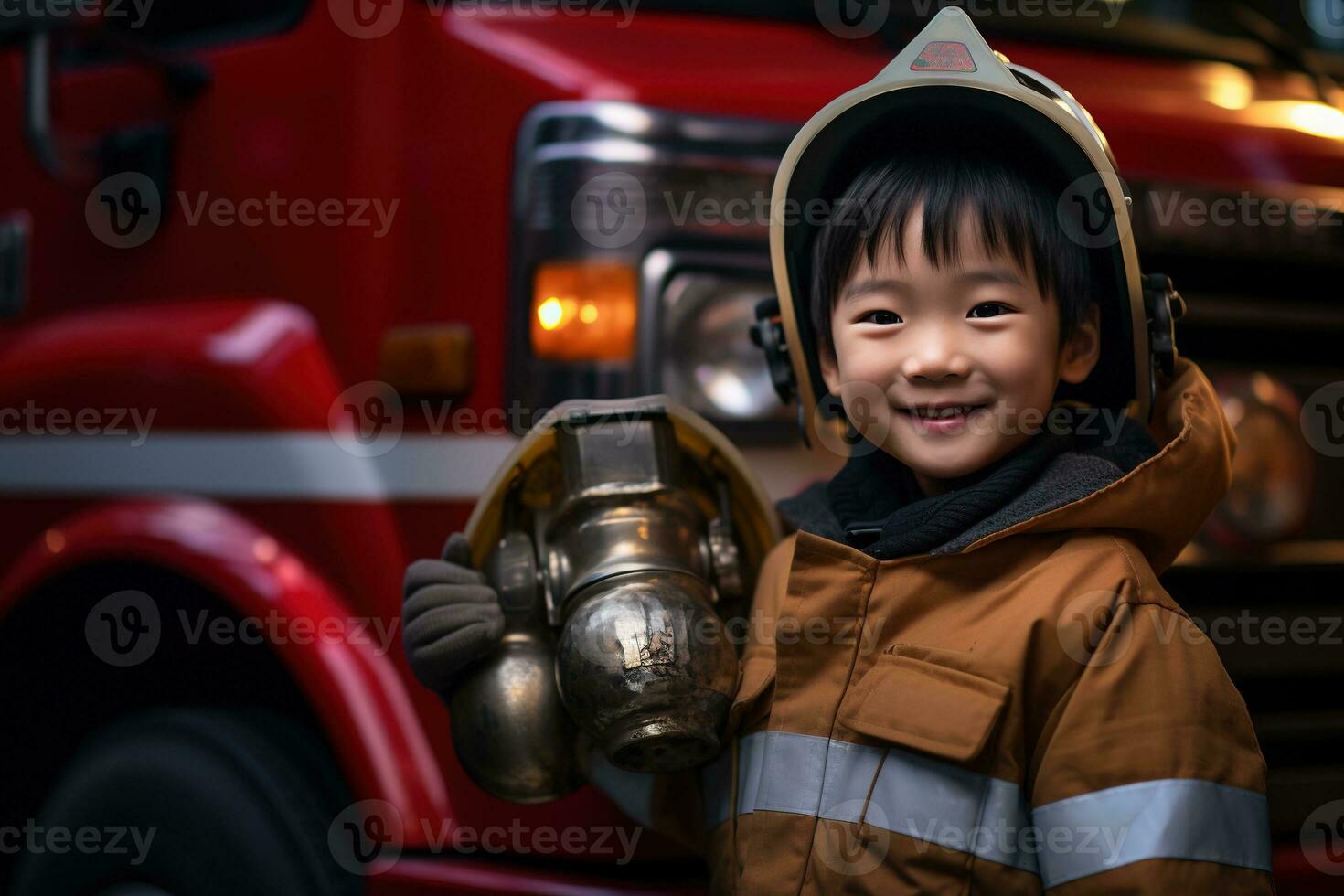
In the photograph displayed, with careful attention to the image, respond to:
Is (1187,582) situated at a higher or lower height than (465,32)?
lower

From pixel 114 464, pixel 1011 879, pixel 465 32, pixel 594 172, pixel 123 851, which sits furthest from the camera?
pixel 114 464

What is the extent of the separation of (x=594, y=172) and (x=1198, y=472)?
929 mm

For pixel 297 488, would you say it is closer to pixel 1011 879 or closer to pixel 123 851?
pixel 123 851

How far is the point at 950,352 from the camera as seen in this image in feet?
5.31

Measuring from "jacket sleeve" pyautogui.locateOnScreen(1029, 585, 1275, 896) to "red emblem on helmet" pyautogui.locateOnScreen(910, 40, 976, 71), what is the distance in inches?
27.4

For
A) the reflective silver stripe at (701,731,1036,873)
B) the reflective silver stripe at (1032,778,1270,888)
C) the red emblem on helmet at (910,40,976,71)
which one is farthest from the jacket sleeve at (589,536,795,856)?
the red emblem on helmet at (910,40,976,71)

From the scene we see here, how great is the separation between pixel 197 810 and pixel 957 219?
5.00 feet

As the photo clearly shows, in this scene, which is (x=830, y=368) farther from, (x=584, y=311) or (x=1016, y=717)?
(x=1016, y=717)

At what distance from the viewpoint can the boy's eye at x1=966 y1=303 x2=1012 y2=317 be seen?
1.64 metres

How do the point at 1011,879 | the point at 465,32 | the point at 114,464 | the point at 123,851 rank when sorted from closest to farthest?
1. the point at 1011,879
2. the point at 465,32
3. the point at 123,851
4. the point at 114,464

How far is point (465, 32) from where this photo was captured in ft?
7.09

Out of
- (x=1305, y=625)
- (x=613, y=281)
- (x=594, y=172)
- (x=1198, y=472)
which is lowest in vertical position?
(x=1305, y=625)

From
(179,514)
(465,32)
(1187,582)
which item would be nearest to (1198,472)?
(1187,582)

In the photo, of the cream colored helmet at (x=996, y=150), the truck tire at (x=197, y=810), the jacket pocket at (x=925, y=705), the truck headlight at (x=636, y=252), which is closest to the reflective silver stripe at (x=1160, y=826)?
the jacket pocket at (x=925, y=705)
